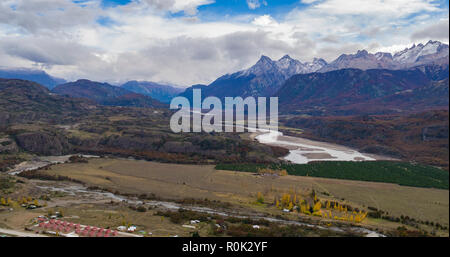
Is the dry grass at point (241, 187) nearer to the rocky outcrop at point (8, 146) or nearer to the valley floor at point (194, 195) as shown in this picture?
the valley floor at point (194, 195)

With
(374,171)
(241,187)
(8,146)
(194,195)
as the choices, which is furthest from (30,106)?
(374,171)

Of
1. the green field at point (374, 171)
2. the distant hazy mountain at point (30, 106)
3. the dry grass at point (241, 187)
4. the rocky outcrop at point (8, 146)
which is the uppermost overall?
the distant hazy mountain at point (30, 106)

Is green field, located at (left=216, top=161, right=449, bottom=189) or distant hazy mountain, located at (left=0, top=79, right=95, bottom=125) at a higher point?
distant hazy mountain, located at (left=0, top=79, right=95, bottom=125)

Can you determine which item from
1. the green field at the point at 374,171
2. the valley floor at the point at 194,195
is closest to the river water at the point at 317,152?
the green field at the point at 374,171

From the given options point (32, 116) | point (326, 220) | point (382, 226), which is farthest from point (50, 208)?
point (32, 116)

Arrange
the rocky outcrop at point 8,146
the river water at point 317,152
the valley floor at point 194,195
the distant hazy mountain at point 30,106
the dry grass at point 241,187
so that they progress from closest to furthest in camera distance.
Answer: the valley floor at point 194,195 < the dry grass at point 241,187 < the rocky outcrop at point 8,146 < the river water at point 317,152 < the distant hazy mountain at point 30,106

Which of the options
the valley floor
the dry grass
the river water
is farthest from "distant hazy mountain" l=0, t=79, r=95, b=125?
the river water

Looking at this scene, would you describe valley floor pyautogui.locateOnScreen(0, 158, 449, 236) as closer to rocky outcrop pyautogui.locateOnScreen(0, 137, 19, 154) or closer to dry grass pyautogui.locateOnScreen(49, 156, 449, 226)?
dry grass pyautogui.locateOnScreen(49, 156, 449, 226)

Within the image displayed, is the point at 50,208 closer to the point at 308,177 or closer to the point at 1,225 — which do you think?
the point at 1,225

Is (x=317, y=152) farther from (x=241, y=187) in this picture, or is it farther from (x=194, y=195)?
(x=194, y=195)
